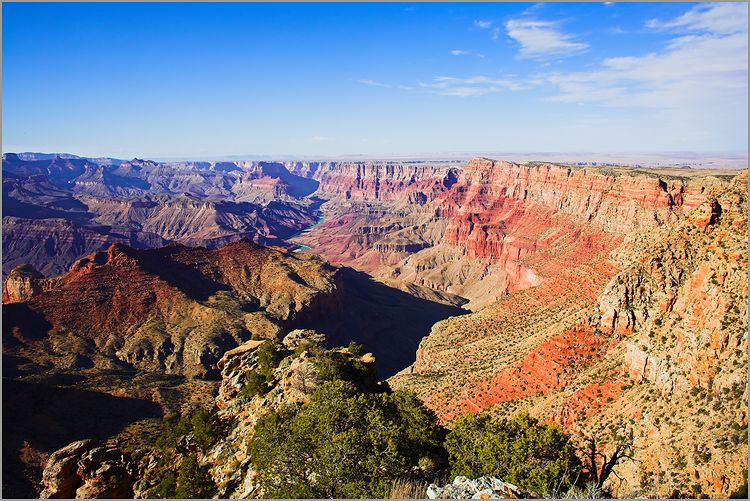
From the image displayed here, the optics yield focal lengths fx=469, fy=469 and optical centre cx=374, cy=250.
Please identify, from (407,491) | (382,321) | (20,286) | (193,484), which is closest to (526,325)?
(193,484)

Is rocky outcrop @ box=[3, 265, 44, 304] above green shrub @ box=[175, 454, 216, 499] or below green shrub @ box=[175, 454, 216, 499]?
below

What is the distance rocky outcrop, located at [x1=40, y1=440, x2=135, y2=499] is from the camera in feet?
103

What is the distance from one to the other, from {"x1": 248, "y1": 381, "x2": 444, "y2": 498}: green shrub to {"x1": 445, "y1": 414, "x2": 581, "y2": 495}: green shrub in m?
2.58

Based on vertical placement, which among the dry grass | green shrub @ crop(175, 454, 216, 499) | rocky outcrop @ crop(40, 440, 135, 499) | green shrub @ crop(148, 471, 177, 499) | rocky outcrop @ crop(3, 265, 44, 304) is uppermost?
the dry grass

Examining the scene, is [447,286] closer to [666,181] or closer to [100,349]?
[666,181]

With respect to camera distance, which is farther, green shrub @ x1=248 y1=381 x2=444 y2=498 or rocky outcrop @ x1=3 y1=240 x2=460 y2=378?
rocky outcrop @ x1=3 y1=240 x2=460 y2=378

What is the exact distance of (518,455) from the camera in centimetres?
2161

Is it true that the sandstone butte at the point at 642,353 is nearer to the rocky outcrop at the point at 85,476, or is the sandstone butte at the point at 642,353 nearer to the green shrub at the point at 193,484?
the green shrub at the point at 193,484

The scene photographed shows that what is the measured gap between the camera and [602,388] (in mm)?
39219

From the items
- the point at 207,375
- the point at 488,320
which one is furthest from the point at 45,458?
the point at 488,320

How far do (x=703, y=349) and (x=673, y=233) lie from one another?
19.0 metres

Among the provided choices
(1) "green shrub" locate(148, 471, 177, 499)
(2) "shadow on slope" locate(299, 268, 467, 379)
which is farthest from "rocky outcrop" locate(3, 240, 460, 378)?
(1) "green shrub" locate(148, 471, 177, 499)

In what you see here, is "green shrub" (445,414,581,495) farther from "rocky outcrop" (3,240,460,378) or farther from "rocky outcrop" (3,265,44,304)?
"rocky outcrop" (3,265,44,304)

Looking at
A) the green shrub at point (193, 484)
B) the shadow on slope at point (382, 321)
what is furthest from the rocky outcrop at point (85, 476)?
the shadow on slope at point (382, 321)
